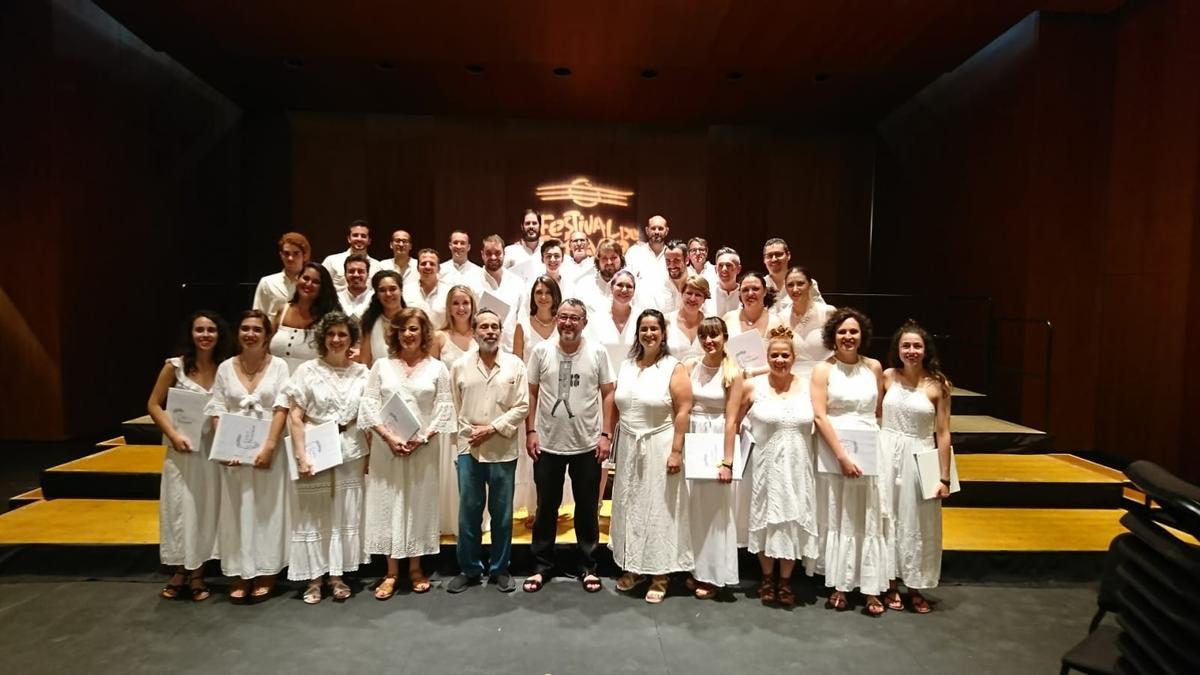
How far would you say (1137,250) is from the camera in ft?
19.3

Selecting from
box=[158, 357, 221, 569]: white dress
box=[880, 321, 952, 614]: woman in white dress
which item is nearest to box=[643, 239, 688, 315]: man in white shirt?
box=[880, 321, 952, 614]: woman in white dress

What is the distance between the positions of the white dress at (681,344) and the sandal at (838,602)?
4.85 ft

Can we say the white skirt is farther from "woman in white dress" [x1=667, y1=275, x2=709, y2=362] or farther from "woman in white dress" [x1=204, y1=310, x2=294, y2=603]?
"woman in white dress" [x1=667, y1=275, x2=709, y2=362]

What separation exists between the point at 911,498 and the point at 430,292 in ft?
11.3

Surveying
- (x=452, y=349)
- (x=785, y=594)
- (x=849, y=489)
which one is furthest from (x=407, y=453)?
(x=849, y=489)

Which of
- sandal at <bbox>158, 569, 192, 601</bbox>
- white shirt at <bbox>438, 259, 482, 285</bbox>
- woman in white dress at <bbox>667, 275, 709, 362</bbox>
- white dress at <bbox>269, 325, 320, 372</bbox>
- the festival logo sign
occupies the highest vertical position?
the festival logo sign

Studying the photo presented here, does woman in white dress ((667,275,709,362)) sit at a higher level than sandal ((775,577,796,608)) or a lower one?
higher

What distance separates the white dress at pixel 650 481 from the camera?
3455mm

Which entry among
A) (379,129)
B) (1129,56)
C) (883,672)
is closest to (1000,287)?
(1129,56)

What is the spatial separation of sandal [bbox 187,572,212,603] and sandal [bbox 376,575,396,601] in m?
0.90

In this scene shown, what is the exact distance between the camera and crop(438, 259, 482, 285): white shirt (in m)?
5.34

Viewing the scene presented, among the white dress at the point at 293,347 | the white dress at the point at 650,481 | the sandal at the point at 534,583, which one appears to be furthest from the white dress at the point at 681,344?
the white dress at the point at 293,347

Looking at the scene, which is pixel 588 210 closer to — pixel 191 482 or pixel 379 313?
pixel 379 313

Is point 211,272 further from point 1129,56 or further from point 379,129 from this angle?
point 1129,56
